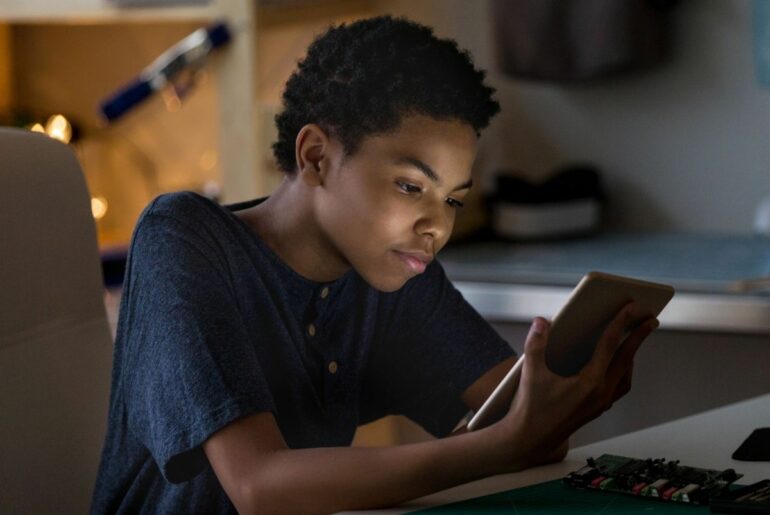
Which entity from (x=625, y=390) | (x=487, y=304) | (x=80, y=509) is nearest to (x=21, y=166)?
(x=80, y=509)

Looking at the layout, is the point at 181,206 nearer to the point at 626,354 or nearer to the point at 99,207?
the point at 626,354

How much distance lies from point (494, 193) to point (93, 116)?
0.84 m

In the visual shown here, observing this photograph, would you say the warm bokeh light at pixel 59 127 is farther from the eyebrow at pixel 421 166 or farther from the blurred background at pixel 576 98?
the eyebrow at pixel 421 166

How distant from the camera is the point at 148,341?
109 cm

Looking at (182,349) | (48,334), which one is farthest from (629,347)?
(48,334)

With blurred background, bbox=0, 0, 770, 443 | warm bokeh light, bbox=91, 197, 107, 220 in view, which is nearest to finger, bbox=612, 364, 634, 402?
blurred background, bbox=0, 0, 770, 443

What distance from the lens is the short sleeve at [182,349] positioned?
1.03 meters

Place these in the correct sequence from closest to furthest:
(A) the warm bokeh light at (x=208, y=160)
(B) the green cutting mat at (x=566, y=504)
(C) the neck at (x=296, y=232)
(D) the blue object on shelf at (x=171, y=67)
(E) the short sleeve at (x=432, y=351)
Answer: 1. (B) the green cutting mat at (x=566, y=504)
2. (C) the neck at (x=296, y=232)
3. (E) the short sleeve at (x=432, y=351)
4. (D) the blue object on shelf at (x=171, y=67)
5. (A) the warm bokeh light at (x=208, y=160)

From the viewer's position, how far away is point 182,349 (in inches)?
41.3

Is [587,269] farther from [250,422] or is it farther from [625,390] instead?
[250,422]

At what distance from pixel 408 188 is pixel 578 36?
45.5 inches

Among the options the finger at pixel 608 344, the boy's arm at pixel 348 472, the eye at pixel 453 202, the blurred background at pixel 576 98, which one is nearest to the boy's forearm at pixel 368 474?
the boy's arm at pixel 348 472

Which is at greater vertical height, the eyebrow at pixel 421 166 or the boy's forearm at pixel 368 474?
the eyebrow at pixel 421 166

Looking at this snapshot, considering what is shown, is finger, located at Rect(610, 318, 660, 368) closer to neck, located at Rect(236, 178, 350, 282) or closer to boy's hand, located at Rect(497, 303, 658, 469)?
boy's hand, located at Rect(497, 303, 658, 469)
